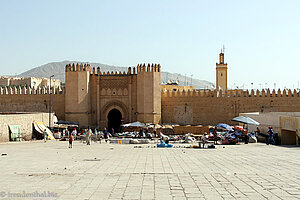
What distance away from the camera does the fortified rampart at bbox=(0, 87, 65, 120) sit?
95.1 feet

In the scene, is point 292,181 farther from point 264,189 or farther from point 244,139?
point 244,139

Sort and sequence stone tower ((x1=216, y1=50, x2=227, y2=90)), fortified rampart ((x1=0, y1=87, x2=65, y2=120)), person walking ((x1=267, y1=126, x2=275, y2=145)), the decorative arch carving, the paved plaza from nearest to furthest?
the paved plaza
person walking ((x1=267, y1=126, x2=275, y2=145))
the decorative arch carving
fortified rampart ((x1=0, y1=87, x2=65, y2=120))
stone tower ((x1=216, y1=50, x2=227, y2=90))

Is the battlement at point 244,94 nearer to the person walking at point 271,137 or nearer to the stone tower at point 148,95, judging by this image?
the stone tower at point 148,95

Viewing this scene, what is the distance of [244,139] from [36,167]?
11258 millimetres

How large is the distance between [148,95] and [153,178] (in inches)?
761

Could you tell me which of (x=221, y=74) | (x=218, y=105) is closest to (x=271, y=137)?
(x=218, y=105)

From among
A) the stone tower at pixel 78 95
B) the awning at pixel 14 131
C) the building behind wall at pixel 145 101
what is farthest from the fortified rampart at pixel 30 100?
the awning at pixel 14 131

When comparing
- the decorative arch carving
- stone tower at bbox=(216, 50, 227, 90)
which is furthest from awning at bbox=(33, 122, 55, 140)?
stone tower at bbox=(216, 50, 227, 90)

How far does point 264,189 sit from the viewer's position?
22.6ft

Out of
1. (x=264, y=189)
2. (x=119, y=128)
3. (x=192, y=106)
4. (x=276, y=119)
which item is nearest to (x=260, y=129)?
(x=276, y=119)

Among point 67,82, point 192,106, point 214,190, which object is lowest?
point 214,190

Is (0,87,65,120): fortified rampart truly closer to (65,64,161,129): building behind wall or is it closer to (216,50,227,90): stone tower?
(65,64,161,129): building behind wall

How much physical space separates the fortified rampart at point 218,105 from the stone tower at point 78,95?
5.78 meters

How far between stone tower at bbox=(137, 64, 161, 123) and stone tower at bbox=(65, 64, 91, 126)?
3.87 m
